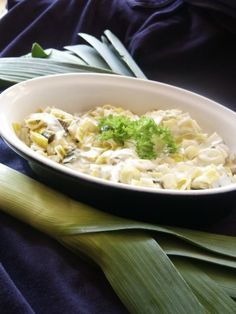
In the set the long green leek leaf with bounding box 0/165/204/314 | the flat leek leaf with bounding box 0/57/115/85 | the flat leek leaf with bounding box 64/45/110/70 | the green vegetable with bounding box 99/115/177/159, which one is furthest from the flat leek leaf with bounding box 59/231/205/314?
the flat leek leaf with bounding box 64/45/110/70

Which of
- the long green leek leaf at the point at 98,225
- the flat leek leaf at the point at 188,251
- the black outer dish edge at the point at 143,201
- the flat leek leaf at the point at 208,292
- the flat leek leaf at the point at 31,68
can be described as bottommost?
the flat leek leaf at the point at 208,292

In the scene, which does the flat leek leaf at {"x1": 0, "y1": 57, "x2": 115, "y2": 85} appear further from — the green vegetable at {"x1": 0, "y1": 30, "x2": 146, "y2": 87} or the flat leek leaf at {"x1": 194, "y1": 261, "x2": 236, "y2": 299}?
the flat leek leaf at {"x1": 194, "y1": 261, "x2": 236, "y2": 299}

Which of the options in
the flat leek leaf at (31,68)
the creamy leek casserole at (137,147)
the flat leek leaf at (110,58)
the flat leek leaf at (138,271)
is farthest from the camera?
the flat leek leaf at (110,58)

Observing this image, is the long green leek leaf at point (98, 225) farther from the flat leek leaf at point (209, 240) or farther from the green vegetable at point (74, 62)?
the green vegetable at point (74, 62)

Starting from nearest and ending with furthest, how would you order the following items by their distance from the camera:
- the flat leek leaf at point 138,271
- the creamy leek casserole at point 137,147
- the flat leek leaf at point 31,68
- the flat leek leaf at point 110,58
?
the flat leek leaf at point 138,271 → the creamy leek casserole at point 137,147 → the flat leek leaf at point 31,68 → the flat leek leaf at point 110,58

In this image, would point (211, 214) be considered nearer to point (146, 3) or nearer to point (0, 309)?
point (0, 309)

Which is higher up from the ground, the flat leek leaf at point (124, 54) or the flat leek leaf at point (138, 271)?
the flat leek leaf at point (124, 54)

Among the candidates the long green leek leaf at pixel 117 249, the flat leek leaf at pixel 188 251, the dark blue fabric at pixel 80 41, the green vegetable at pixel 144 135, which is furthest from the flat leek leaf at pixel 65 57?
the flat leek leaf at pixel 188 251
